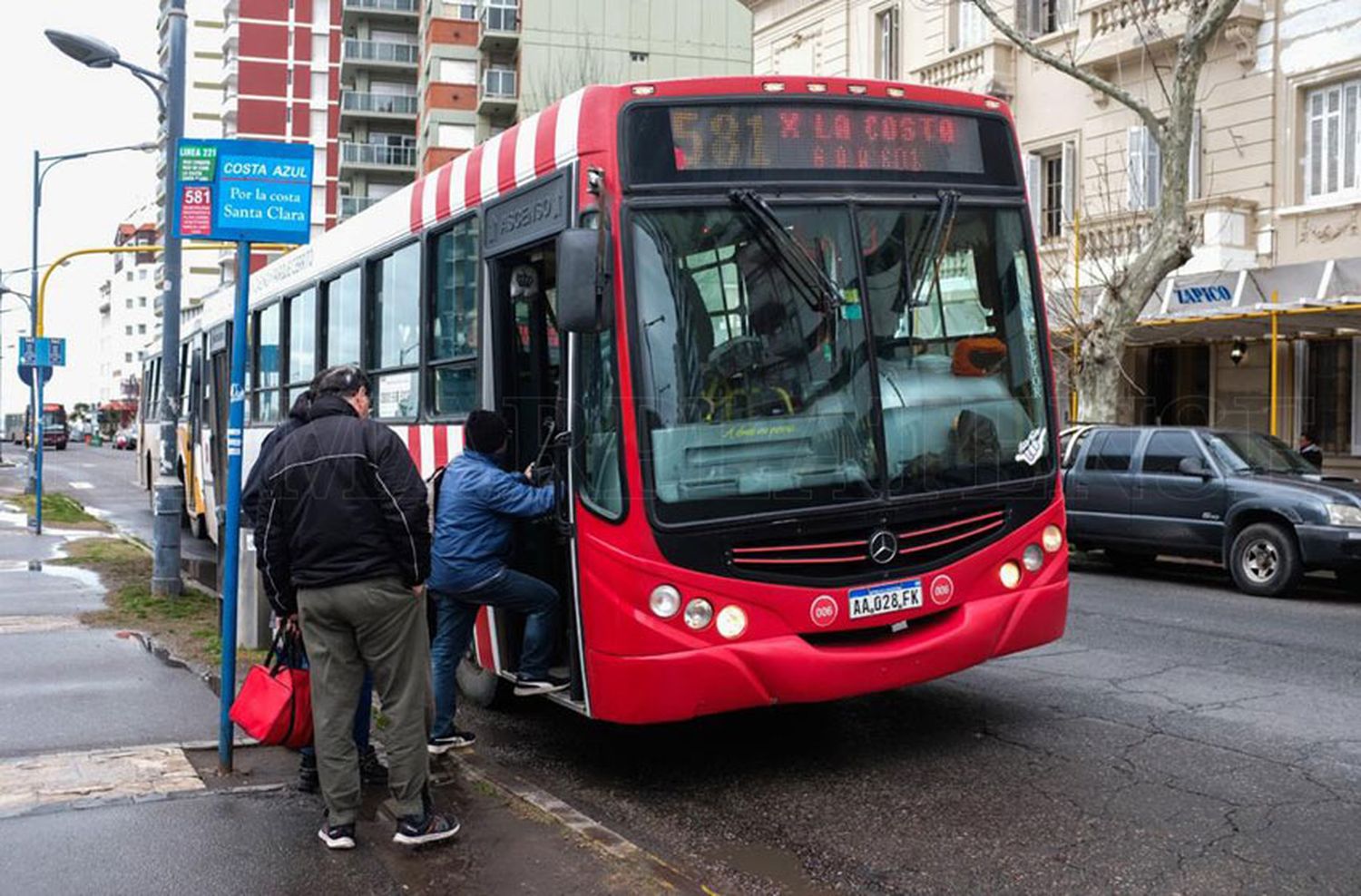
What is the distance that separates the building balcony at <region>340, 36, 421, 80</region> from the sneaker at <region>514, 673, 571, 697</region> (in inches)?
2752

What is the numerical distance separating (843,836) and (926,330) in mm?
2371

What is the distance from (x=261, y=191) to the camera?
6.57m

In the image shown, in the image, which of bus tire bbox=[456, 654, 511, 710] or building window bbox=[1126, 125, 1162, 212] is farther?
building window bbox=[1126, 125, 1162, 212]

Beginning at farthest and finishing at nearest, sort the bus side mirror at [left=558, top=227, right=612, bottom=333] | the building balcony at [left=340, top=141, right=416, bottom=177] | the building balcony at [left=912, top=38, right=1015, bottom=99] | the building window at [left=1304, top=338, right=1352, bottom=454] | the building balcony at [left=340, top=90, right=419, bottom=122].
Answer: the building balcony at [left=340, top=90, right=419, bottom=122], the building balcony at [left=340, top=141, right=416, bottom=177], the building balcony at [left=912, top=38, right=1015, bottom=99], the building window at [left=1304, top=338, right=1352, bottom=454], the bus side mirror at [left=558, top=227, right=612, bottom=333]

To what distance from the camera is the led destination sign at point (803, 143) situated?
6008mm

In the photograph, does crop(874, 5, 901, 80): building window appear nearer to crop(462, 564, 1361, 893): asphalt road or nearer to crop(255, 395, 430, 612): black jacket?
crop(462, 564, 1361, 893): asphalt road

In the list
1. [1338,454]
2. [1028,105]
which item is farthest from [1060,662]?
[1028,105]

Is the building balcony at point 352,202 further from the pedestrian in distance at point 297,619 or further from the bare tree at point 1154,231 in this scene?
the pedestrian in distance at point 297,619

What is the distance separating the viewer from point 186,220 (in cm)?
741

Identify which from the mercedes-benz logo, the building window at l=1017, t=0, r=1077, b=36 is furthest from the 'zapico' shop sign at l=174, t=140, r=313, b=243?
the building window at l=1017, t=0, r=1077, b=36

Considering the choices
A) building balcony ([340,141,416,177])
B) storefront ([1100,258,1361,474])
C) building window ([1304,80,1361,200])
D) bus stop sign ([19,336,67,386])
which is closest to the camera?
storefront ([1100,258,1361,474])

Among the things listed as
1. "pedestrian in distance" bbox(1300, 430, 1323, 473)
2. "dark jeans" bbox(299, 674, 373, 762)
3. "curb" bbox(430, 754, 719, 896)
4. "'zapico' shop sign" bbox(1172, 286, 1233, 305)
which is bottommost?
"curb" bbox(430, 754, 719, 896)

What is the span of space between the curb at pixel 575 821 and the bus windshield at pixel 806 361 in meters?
1.31

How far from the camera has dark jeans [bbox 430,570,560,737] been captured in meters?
6.36
